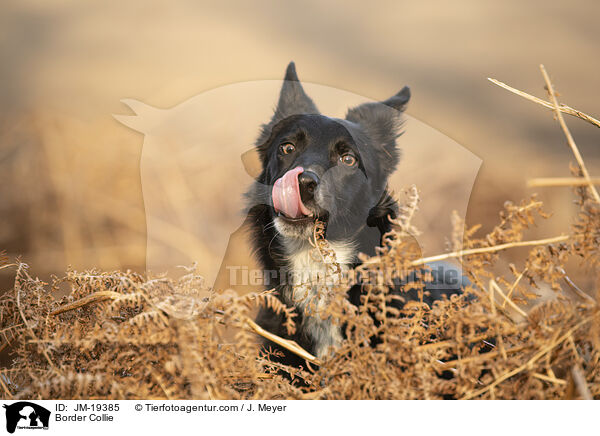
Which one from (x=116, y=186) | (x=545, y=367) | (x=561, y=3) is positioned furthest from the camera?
(x=116, y=186)

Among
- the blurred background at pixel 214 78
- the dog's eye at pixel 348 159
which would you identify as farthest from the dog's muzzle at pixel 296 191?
the blurred background at pixel 214 78

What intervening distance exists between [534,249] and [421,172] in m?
0.95

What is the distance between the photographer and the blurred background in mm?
1459

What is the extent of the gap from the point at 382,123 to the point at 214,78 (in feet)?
1.86

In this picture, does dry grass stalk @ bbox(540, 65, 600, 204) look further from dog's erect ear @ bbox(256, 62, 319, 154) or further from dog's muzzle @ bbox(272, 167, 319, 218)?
dog's erect ear @ bbox(256, 62, 319, 154)

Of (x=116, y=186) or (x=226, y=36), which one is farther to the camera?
(x=116, y=186)

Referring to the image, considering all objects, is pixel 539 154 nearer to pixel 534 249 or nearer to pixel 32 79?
pixel 534 249

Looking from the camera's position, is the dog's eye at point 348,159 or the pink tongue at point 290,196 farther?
the dog's eye at point 348,159

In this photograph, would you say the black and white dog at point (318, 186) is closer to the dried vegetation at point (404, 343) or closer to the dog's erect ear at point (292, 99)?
the dog's erect ear at point (292, 99)

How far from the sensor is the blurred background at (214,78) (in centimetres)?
146

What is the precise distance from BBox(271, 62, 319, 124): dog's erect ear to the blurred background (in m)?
0.04

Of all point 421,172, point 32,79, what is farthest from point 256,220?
point 32,79
